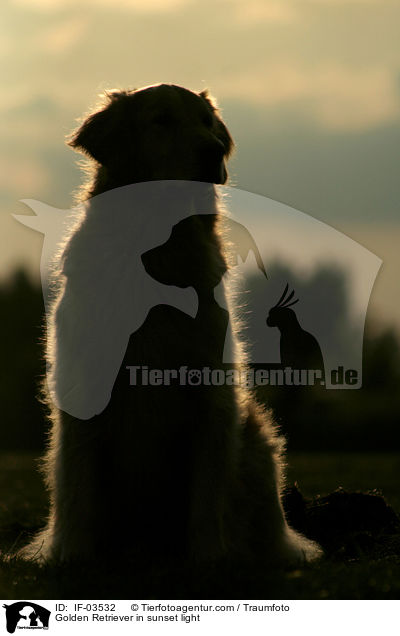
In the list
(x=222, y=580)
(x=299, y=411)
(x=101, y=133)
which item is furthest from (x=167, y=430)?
(x=299, y=411)

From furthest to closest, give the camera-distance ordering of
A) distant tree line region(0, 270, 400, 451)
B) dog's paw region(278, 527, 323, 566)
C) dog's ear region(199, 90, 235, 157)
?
distant tree line region(0, 270, 400, 451)
dog's ear region(199, 90, 235, 157)
dog's paw region(278, 527, 323, 566)

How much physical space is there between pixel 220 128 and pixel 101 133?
1.11 m

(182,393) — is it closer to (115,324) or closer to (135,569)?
(115,324)

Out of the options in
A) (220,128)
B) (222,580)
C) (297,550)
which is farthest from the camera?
(220,128)

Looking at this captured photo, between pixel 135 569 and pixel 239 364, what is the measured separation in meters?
1.44

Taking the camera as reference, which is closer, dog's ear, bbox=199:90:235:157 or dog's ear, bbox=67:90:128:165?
dog's ear, bbox=67:90:128:165

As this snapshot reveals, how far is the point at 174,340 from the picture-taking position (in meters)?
4.71

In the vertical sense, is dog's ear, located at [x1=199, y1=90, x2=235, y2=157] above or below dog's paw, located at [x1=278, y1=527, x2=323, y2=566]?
above

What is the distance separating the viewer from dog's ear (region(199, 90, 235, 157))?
5.81 meters
